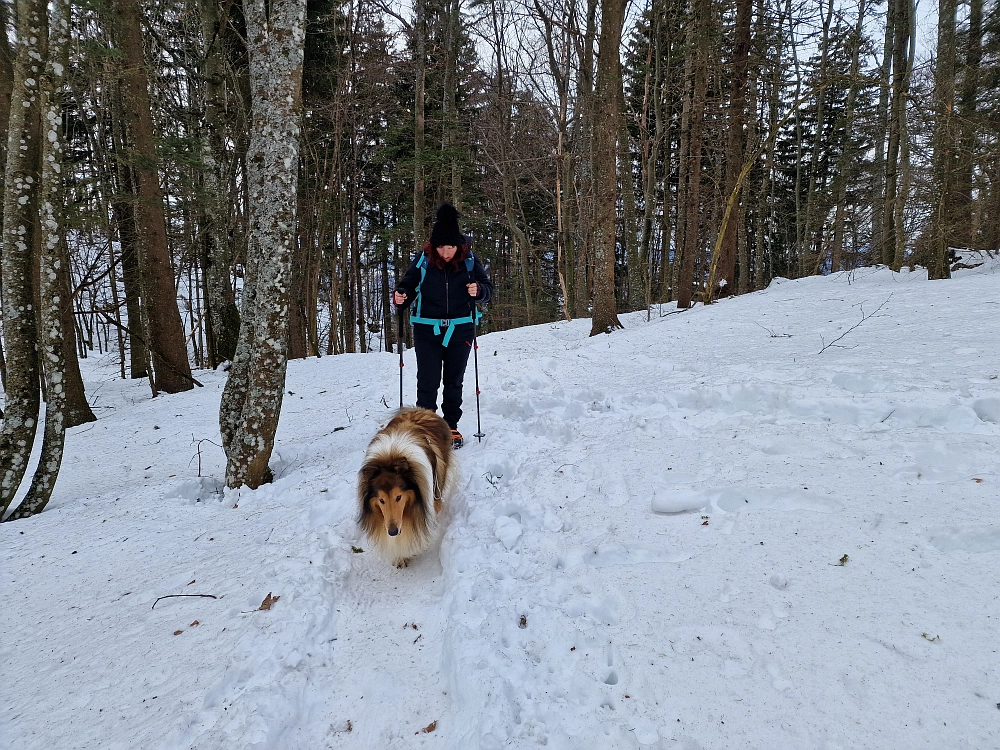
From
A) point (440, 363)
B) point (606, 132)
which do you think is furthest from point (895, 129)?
point (440, 363)

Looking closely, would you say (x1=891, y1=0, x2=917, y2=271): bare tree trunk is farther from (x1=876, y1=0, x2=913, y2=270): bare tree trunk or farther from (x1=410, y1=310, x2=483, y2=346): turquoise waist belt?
(x1=410, y1=310, x2=483, y2=346): turquoise waist belt

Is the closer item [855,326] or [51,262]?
[51,262]

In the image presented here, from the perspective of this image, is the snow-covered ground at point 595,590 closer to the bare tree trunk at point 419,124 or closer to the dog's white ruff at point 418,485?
the dog's white ruff at point 418,485

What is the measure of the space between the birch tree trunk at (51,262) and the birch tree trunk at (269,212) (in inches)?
66.4

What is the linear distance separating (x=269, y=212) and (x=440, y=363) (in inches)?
89.0

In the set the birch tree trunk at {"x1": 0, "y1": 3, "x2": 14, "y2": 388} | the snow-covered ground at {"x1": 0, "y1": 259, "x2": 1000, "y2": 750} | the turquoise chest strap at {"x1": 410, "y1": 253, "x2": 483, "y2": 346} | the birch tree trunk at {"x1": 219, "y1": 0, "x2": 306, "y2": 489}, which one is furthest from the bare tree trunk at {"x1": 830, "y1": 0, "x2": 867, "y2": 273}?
the birch tree trunk at {"x1": 0, "y1": 3, "x2": 14, "y2": 388}

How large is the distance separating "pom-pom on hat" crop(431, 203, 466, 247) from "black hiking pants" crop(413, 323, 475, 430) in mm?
898

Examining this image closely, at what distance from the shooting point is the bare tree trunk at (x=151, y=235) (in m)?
8.98

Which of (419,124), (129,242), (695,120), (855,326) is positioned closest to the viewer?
(855,326)

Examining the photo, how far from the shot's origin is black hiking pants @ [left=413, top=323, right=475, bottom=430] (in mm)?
5266

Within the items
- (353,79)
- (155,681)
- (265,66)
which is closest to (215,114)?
(353,79)

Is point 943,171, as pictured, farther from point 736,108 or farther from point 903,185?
point 736,108

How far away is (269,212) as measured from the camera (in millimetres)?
4582

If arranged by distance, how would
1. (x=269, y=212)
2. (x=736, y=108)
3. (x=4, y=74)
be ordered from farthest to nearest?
1. (x=736, y=108)
2. (x=4, y=74)
3. (x=269, y=212)
